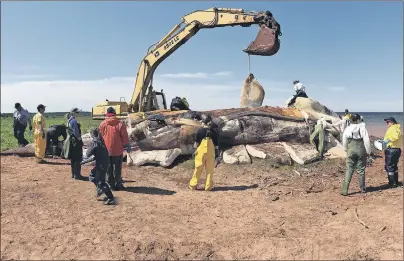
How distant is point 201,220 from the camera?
6086mm

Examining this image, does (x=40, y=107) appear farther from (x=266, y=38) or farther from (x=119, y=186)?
(x=266, y=38)

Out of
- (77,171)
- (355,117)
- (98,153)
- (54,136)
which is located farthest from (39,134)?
(355,117)

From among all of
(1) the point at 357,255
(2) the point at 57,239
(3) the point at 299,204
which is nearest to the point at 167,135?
(3) the point at 299,204

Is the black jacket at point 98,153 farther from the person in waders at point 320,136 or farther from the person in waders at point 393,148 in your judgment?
the person in waders at point 320,136

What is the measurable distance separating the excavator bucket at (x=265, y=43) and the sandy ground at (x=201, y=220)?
4.50 metres

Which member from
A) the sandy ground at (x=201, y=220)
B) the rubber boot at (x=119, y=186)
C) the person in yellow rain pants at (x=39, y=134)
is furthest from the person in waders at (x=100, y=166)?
the person in yellow rain pants at (x=39, y=134)

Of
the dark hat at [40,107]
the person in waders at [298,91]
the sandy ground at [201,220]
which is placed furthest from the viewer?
the person in waders at [298,91]

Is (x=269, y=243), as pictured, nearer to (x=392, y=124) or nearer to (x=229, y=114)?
(x=392, y=124)

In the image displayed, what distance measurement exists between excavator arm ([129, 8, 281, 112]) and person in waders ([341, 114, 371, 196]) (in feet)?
15.5

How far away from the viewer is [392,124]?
7.80 meters

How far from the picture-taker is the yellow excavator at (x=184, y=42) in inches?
448

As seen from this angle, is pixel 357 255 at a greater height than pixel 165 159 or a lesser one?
lesser

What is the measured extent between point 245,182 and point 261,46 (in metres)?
4.92

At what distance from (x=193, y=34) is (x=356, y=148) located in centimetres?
767
